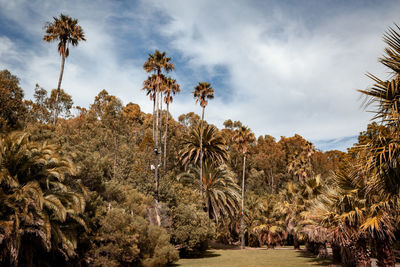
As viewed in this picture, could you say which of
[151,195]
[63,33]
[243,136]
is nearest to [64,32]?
[63,33]

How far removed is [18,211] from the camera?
11555 mm

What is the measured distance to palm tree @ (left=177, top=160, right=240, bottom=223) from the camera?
37.2m

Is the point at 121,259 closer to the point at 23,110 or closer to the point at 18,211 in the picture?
the point at 18,211

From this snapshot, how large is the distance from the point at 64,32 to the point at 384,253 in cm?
2936

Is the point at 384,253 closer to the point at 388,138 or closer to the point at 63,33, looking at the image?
the point at 388,138

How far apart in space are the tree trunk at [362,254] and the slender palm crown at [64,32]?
27705 mm

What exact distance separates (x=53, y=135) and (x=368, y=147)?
65.9ft

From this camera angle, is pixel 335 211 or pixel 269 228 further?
pixel 269 228

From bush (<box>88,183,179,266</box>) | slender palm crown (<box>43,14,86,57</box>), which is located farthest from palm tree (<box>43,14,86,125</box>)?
bush (<box>88,183,179,266</box>)

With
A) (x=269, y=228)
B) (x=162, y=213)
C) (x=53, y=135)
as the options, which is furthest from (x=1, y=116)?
(x=269, y=228)

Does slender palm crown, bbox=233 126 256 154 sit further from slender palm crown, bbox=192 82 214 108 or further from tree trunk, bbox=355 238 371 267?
tree trunk, bbox=355 238 371 267

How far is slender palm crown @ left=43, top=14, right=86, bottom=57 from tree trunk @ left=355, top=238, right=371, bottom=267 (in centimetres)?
2771

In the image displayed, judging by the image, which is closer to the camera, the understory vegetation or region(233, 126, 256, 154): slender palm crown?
the understory vegetation

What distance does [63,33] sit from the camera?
2862 centimetres
